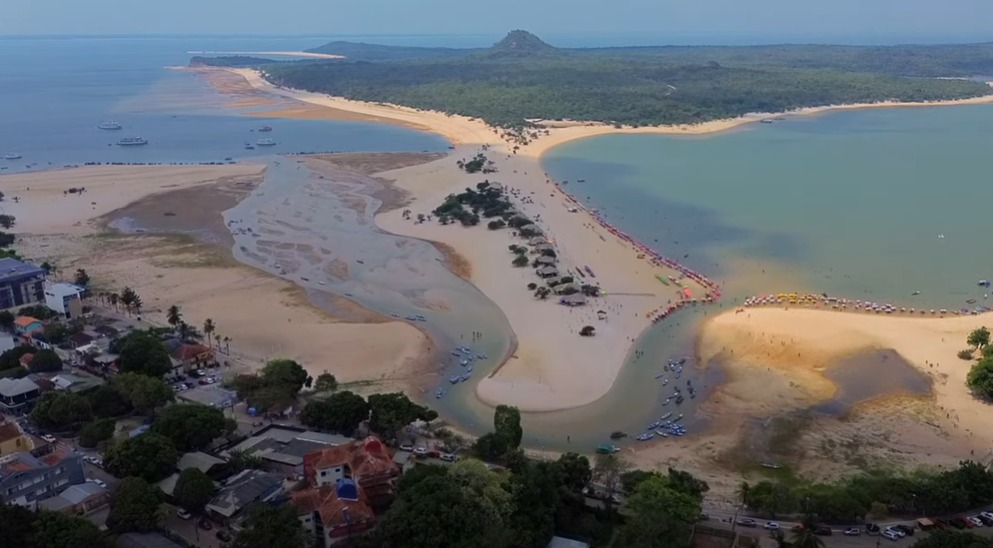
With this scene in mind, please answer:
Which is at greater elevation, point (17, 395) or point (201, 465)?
point (17, 395)

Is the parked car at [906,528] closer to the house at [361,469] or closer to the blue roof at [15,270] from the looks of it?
the house at [361,469]

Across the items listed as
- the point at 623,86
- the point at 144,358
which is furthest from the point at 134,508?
the point at 623,86

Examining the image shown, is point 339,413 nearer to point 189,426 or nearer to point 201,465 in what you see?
point 201,465

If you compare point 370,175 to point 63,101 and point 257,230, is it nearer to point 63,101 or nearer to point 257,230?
point 257,230

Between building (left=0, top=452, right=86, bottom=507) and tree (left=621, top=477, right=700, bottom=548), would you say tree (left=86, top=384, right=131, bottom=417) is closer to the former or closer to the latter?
building (left=0, top=452, right=86, bottom=507)

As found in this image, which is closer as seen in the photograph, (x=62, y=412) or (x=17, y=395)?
(x=62, y=412)

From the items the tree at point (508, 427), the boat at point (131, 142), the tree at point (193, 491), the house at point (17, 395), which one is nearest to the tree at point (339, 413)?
the tree at point (508, 427)
